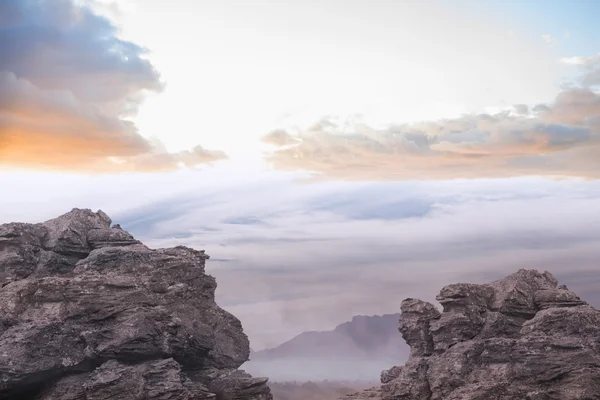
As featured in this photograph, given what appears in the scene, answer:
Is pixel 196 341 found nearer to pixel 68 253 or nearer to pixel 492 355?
pixel 68 253

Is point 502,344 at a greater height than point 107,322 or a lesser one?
lesser

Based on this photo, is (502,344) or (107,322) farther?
(502,344)

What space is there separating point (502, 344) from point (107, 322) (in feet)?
139

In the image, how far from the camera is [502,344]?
68750mm

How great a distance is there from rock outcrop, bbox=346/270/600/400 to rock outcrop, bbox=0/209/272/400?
19456 millimetres

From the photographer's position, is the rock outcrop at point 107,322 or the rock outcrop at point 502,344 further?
the rock outcrop at point 502,344

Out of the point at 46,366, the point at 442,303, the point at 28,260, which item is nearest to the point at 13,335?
the point at 46,366

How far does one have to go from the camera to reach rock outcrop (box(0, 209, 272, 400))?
206 ft

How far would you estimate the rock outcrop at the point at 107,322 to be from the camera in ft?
206

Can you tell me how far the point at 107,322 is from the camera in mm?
66938

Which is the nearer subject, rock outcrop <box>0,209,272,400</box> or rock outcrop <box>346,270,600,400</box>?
rock outcrop <box>0,209,272,400</box>

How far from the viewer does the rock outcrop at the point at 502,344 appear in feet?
214

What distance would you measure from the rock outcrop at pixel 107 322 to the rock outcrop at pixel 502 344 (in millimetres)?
19456

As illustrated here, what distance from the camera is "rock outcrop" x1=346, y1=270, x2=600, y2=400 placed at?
65375 mm
